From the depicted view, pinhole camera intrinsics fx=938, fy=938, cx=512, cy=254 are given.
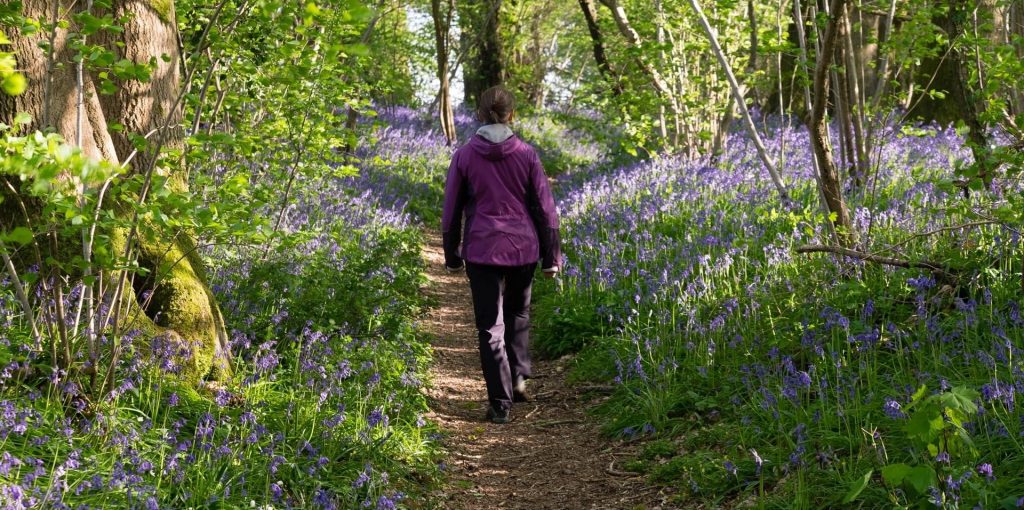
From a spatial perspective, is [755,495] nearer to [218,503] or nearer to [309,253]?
[218,503]

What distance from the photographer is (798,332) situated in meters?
5.50

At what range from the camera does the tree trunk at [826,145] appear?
5.82 meters

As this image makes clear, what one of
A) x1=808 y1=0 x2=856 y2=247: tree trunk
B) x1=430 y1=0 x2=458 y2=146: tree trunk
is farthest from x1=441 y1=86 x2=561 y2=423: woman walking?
x1=430 y1=0 x2=458 y2=146: tree trunk

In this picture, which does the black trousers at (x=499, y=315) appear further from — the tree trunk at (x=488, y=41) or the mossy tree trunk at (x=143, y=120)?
the tree trunk at (x=488, y=41)

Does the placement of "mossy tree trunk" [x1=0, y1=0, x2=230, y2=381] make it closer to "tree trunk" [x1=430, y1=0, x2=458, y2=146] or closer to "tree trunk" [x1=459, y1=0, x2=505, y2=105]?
"tree trunk" [x1=459, y1=0, x2=505, y2=105]

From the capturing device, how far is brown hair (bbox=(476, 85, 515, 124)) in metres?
5.79

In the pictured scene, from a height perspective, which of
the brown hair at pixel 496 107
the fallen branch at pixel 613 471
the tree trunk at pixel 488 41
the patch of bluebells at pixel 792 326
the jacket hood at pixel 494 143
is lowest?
the fallen branch at pixel 613 471

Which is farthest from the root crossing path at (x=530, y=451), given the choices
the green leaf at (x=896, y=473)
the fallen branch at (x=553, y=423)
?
the green leaf at (x=896, y=473)

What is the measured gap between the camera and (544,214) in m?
5.98

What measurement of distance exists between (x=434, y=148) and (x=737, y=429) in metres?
13.7

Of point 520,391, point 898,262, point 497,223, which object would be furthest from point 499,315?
point 898,262

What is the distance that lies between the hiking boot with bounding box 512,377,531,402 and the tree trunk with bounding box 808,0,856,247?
2.29m

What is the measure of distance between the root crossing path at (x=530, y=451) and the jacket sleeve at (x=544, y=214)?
1036mm

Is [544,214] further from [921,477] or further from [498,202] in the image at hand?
[921,477]
